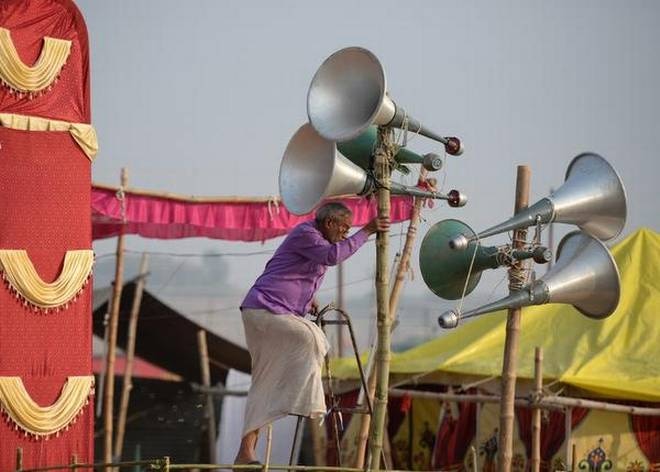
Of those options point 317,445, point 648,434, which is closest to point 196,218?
point 317,445

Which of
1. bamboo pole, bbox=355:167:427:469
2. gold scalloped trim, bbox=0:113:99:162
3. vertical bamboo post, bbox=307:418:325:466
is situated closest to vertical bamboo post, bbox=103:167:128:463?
vertical bamboo post, bbox=307:418:325:466

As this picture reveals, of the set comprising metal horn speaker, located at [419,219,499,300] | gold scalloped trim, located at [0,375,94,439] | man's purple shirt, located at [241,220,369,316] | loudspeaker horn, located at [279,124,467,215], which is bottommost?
gold scalloped trim, located at [0,375,94,439]

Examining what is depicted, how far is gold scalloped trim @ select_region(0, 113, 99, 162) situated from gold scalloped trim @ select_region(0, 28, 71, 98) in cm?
21

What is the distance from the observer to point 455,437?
46.6ft

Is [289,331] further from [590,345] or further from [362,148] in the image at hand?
[590,345]

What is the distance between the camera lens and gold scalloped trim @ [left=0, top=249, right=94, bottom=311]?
9.76 meters

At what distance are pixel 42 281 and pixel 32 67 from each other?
1.61m

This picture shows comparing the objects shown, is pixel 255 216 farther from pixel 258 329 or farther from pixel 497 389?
pixel 258 329

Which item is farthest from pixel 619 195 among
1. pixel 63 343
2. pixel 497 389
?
pixel 497 389

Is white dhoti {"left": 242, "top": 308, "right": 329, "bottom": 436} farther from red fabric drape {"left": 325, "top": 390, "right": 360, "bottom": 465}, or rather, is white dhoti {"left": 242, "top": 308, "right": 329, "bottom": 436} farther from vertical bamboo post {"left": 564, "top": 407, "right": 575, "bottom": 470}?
red fabric drape {"left": 325, "top": 390, "right": 360, "bottom": 465}

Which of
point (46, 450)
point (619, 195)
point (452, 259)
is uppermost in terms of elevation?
point (619, 195)

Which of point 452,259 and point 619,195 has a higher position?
point 619,195

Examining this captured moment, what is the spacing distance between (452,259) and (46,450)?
3.67 metres

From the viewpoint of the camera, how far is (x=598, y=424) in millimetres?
12570
